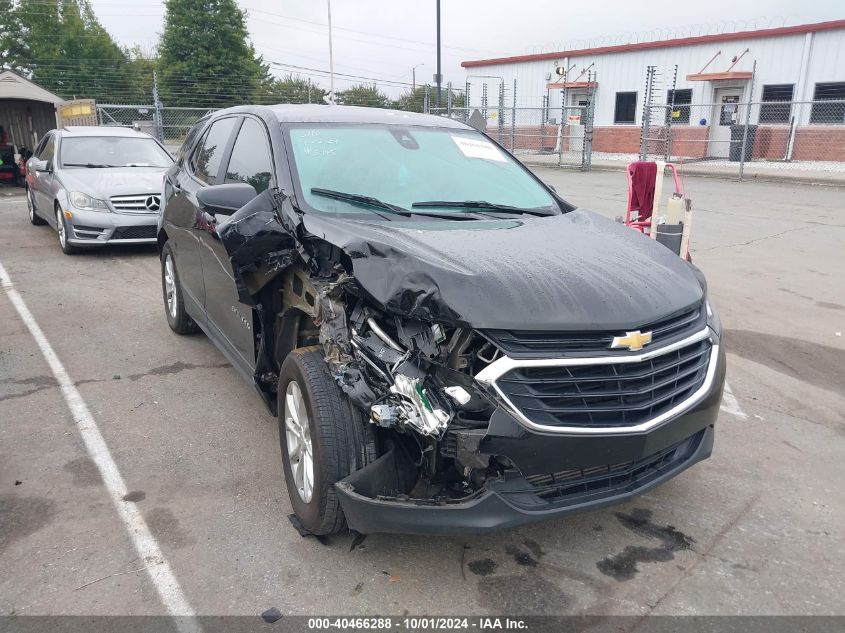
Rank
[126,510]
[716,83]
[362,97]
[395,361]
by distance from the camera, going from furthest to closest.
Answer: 1. [362,97]
2. [716,83]
3. [126,510]
4. [395,361]

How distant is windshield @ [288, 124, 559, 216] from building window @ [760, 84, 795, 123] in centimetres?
2320

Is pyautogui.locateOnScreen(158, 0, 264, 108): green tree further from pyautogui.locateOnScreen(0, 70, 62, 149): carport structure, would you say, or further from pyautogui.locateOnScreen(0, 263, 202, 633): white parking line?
pyautogui.locateOnScreen(0, 263, 202, 633): white parking line

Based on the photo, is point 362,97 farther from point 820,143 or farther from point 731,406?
point 731,406

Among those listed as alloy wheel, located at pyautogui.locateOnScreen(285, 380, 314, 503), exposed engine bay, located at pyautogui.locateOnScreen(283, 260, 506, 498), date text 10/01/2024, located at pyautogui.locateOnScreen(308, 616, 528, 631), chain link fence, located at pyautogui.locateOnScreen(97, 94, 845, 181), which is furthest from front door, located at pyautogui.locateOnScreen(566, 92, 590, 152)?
date text 10/01/2024, located at pyautogui.locateOnScreen(308, 616, 528, 631)

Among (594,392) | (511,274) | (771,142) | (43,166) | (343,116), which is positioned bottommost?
(594,392)

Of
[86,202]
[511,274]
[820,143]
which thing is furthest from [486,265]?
[820,143]

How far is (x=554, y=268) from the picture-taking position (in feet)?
9.61

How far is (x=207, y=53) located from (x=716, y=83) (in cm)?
4183

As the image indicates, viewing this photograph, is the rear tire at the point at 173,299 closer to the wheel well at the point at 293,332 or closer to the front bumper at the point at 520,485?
the wheel well at the point at 293,332

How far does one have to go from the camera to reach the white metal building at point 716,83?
2286cm

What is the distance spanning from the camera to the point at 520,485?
2.62m

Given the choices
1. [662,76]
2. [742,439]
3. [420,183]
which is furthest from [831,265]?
[662,76]

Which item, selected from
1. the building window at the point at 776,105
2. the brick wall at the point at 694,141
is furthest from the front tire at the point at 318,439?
the building window at the point at 776,105

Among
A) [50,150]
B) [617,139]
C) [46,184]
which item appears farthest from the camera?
[617,139]
